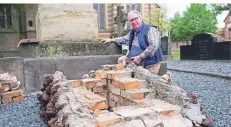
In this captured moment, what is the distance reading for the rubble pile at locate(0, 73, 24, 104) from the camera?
177 inches

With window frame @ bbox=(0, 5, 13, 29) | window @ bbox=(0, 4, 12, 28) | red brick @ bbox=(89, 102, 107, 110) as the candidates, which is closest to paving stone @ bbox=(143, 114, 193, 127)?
red brick @ bbox=(89, 102, 107, 110)

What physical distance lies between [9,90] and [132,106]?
3.33m

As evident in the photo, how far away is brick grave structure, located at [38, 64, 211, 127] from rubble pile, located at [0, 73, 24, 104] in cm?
196

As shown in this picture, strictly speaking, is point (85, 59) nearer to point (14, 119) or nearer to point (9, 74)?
point (9, 74)

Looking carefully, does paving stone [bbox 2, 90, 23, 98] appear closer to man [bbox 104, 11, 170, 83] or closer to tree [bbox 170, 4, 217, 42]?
man [bbox 104, 11, 170, 83]

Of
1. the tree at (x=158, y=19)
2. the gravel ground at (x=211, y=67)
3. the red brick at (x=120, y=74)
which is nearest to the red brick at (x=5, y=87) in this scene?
the red brick at (x=120, y=74)

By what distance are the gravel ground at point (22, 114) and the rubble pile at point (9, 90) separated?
0.54 ft

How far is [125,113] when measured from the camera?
1855 mm

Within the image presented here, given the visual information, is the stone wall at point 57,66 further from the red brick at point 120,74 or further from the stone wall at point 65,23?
the red brick at point 120,74

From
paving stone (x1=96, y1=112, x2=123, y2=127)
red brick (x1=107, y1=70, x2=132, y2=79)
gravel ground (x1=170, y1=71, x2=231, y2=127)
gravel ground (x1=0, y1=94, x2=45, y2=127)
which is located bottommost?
gravel ground (x1=0, y1=94, x2=45, y2=127)

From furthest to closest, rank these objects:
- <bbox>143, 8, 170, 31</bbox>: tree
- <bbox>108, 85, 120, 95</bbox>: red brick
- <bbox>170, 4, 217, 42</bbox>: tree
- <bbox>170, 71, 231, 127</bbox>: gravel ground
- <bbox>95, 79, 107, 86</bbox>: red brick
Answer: <bbox>170, 4, 217, 42</bbox>: tree, <bbox>143, 8, 170, 31</bbox>: tree, <bbox>170, 71, 231, 127</bbox>: gravel ground, <bbox>95, 79, 107, 86</bbox>: red brick, <bbox>108, 85, 120, 95</bbox>: red brick

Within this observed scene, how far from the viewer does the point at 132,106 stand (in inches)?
82.3

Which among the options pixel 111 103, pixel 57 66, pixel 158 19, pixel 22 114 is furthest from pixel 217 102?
pixel 158 19

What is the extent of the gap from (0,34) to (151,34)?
17.1 metres
